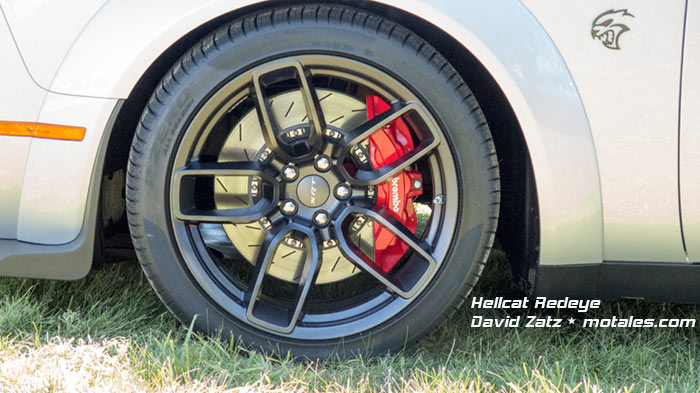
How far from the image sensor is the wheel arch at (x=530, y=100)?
145 cm

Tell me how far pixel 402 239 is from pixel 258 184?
1.32ft

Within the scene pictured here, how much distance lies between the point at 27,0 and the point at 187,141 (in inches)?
18.7

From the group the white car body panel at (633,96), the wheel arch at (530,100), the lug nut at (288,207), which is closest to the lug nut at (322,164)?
the lug nut at (288,207)

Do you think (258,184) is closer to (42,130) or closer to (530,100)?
(42,130)

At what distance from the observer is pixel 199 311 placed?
1.60 m

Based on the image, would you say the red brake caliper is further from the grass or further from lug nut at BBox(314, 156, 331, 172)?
the grass

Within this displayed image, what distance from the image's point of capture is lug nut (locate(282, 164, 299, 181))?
5.20 feet

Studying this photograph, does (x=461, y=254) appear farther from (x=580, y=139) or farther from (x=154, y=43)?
(x=154, y=43)

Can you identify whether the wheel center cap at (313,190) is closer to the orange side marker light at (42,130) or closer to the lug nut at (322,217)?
the lug nut at (322,217)

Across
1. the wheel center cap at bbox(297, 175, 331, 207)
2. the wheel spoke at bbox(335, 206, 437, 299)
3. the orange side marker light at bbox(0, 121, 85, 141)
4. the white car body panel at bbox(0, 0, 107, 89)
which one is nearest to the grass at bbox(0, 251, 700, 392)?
the wheel spoke at bbox(335, 206, 437, 299)

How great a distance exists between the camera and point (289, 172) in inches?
62.5

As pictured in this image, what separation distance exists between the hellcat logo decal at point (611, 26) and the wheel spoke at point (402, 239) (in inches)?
25.3

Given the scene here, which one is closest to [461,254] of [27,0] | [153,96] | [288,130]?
[288,130]

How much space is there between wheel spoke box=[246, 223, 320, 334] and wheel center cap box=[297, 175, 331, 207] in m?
0.07
